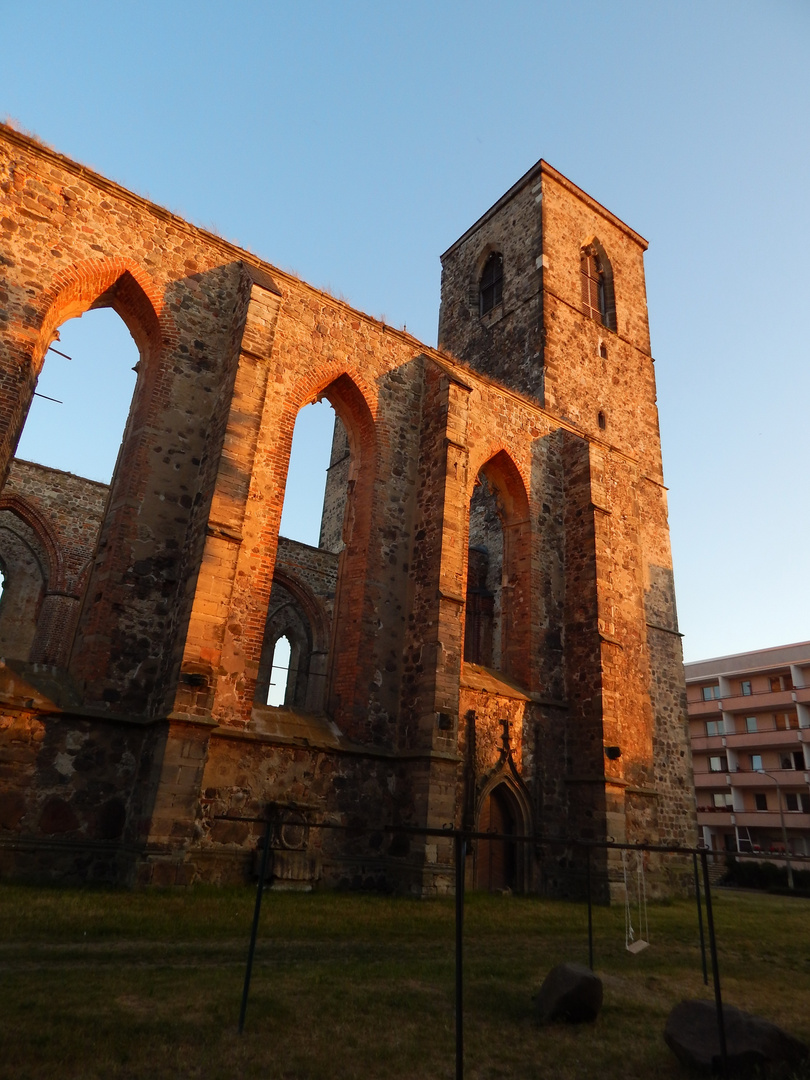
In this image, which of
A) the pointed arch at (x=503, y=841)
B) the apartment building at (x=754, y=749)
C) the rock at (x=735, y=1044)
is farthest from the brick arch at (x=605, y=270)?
the apartment building at (x=754, y=749)

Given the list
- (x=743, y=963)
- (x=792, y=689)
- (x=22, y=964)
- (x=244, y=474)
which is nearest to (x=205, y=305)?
(x=244, y=474)

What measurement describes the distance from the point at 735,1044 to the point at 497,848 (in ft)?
31.8

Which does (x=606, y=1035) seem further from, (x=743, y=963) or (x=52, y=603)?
(x=52, y=603)

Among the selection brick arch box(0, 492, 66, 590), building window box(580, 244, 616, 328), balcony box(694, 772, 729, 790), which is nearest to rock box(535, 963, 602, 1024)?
brick arch box(0, 492, 66, 590)

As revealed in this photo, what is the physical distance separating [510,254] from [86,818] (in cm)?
2170

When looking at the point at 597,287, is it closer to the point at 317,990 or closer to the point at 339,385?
the point at 339,385

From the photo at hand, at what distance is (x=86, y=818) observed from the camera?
9.42 metres

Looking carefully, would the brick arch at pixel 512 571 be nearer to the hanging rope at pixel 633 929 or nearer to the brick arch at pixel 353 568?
the brick arch at pixel 353 568

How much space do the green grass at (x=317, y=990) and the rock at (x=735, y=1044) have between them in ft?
0.60

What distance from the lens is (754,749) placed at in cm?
4584

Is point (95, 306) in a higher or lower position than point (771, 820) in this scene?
higher

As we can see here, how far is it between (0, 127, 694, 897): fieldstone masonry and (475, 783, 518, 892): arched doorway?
8 cm

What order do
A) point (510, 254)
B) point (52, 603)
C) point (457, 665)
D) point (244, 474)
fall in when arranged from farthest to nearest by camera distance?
point (510, 254)
point (52, 603)
point (457, 665)
point (244, 474)

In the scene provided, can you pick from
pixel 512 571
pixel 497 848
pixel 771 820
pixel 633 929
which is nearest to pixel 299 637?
pixel 512 571
